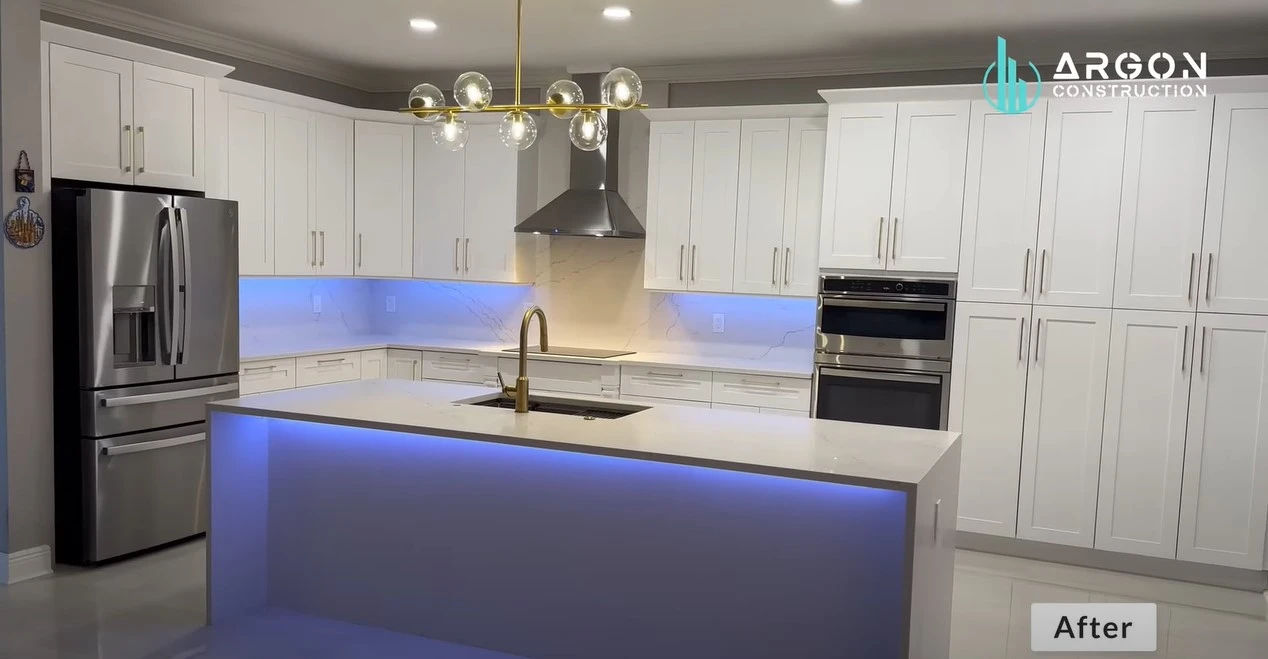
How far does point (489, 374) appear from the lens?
5.79 metres

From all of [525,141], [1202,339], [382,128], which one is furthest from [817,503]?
[382,128]

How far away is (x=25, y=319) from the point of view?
3969mm

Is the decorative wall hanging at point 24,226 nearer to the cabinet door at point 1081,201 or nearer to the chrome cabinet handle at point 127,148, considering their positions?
the chrome cabinet handle at point 127,148

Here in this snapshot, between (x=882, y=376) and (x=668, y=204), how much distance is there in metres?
1.62

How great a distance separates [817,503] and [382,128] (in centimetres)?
433

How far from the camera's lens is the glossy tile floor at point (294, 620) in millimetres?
3369

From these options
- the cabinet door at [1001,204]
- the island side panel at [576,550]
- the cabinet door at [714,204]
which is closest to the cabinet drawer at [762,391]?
the cabinet door at [714,204]

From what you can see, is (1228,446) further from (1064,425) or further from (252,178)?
(252,178)

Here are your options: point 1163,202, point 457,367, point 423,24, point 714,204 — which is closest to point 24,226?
point 423,24

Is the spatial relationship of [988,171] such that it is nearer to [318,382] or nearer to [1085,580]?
[1085,580]

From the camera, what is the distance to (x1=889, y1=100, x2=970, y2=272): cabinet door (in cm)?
477

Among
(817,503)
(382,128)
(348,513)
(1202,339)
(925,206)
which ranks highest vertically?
(382,128)

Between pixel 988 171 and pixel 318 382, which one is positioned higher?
pixel 988 171

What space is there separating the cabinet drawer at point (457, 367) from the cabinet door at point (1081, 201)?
125 inches
